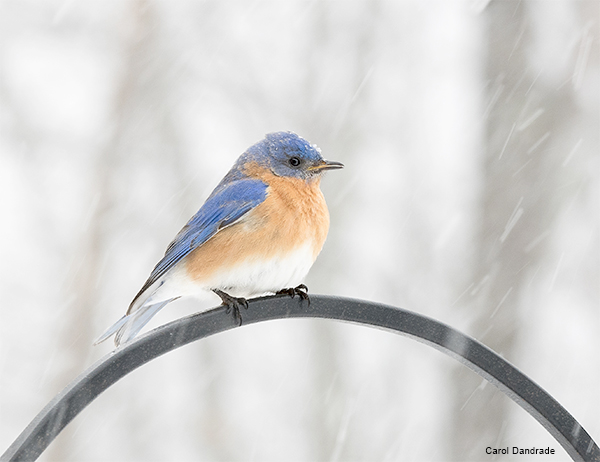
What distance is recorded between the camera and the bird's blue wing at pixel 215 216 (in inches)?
110

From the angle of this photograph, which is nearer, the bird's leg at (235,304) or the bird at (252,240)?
the bird's leg at (235,304)

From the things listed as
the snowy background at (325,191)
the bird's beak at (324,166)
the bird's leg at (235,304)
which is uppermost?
the snowy background at (325,191)

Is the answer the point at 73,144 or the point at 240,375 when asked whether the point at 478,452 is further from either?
the point at 73,144

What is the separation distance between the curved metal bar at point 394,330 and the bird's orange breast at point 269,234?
0.52 metres

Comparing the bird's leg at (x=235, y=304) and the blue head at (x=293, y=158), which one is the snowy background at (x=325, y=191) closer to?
the blue head at (x=293, y=158)

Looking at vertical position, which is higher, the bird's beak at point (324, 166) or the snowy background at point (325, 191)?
the snowy background at point (325, 191)

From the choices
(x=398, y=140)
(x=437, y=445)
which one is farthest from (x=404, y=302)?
(x=398, y=140)

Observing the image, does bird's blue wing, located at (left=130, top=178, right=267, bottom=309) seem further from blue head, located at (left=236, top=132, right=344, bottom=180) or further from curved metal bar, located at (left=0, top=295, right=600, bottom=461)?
curved metal bar, located at (left=0, top=295, right=600, bottom=461)

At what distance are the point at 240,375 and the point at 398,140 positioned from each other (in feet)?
10.0

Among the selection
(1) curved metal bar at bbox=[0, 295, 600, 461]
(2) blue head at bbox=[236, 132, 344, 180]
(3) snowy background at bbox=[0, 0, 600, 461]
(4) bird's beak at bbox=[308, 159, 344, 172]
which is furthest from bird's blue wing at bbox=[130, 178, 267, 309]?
(3) snowy background at bbox=[0, 0, 600, 461]

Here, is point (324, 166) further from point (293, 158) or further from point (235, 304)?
point (235, 304)

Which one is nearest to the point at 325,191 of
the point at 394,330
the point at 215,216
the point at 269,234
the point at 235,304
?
the point at 215,216

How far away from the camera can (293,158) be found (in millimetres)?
3020

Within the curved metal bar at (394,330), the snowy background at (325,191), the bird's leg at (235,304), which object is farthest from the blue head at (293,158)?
the snowy background at (325,191)
